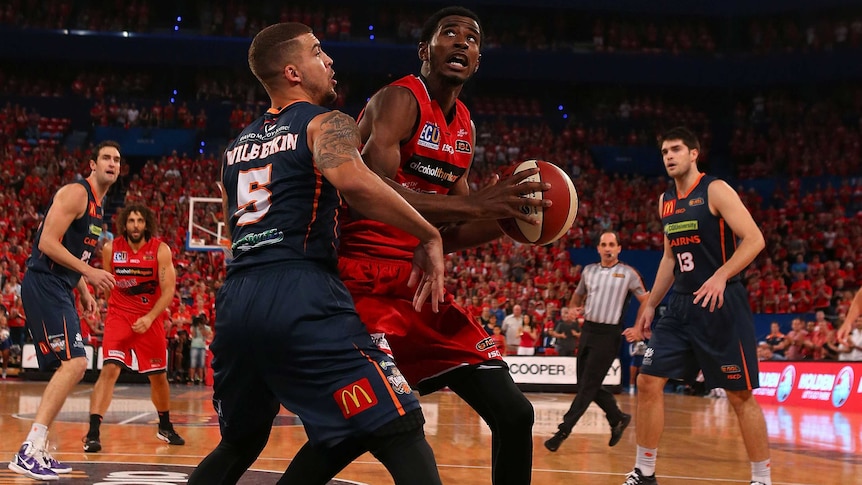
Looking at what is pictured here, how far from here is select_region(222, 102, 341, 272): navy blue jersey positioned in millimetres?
3188

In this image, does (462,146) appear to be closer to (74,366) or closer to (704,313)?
(704,313)

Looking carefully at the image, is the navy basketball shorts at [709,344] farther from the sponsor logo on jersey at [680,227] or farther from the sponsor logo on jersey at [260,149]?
the sponsor logo on jersey at [260,149]

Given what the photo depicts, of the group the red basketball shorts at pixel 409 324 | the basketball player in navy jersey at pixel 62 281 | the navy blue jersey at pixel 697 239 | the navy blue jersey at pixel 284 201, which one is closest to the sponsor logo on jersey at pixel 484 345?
the red basketball shorts at pixel 409 324

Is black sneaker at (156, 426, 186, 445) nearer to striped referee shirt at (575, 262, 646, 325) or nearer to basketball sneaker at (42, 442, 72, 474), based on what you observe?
basketball sneaker at (42, 442, 72, 474)

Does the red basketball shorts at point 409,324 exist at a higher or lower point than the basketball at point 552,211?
lower

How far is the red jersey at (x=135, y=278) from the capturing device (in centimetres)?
829

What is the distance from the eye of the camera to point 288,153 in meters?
3.21

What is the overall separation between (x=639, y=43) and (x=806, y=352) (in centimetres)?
1890

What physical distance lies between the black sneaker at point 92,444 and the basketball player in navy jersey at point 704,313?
4.22 metres

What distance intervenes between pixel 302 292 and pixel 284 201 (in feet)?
1.14

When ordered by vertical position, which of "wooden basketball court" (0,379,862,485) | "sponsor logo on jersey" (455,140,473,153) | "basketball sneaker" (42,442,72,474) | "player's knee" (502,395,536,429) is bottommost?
"wooden basketball court" (0,379,862,485)

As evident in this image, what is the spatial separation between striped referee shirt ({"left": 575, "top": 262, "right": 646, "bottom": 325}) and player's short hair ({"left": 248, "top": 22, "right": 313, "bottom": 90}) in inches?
248

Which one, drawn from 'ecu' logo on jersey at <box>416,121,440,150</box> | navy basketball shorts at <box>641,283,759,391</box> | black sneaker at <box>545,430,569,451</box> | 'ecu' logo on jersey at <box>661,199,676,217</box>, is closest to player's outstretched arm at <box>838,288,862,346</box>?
navy basketball shorts at <box>641,283,759,391</box>

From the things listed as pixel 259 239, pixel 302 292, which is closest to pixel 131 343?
pixel 259 239
